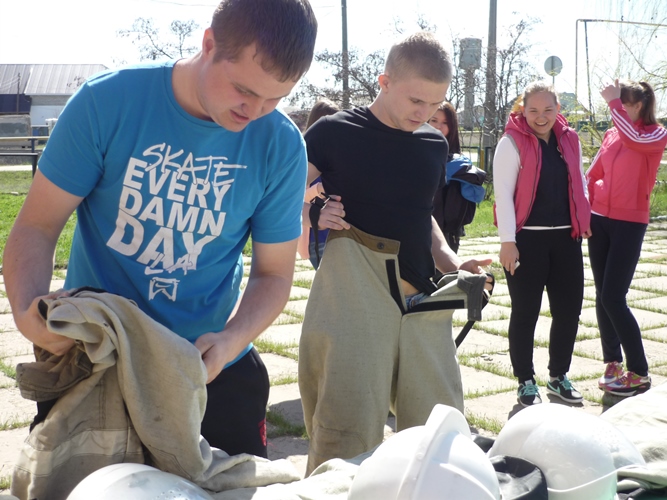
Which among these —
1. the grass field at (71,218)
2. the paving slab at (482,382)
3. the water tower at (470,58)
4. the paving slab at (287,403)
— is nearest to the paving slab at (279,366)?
the paving slab at (287,403)

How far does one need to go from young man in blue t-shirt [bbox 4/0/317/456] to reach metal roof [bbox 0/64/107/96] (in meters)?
58.3

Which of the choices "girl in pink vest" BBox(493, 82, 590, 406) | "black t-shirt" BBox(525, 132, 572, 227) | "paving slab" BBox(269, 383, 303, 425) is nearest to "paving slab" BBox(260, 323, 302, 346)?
"paving slab" BBox(269, 383, 303, 425)

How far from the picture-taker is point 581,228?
181 inches

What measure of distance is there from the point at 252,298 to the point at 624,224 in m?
3.49

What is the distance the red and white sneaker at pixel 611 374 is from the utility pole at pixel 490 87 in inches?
508

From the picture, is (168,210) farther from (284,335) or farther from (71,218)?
(71,218)

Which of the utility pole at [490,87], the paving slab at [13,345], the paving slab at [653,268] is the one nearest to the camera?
the paving slab at [13,345]

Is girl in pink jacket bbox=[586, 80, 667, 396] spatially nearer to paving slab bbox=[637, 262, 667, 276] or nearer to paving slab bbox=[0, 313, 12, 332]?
paving slab bbox=[0, 313, 12, 332]

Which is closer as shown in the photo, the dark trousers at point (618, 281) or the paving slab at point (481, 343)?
the dark trousers at point (618, 281)

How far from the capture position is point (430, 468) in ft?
→ 4.84

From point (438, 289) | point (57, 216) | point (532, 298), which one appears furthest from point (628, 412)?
point (532, 298)

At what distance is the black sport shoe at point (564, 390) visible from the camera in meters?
4.68

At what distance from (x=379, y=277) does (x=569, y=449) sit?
1116mm

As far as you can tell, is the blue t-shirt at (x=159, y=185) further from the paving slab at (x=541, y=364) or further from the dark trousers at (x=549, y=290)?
the paving slab at (x=541, y=364)
